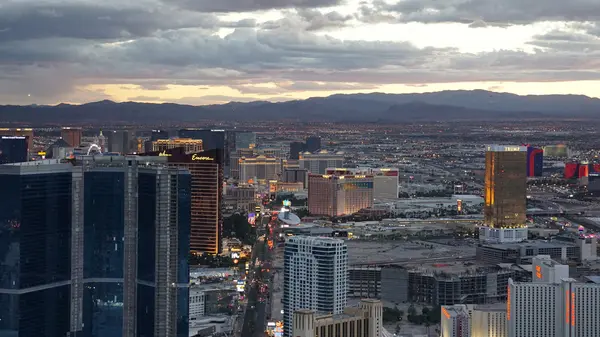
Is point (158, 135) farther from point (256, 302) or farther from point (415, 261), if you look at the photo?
point (256, 302)

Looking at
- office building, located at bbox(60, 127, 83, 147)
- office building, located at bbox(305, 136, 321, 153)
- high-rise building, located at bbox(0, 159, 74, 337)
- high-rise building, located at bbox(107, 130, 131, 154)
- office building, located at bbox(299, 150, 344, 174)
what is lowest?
office building, located at bbox(299, 150, 344, 174)

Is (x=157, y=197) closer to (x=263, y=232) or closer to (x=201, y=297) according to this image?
(x=201, y=297)

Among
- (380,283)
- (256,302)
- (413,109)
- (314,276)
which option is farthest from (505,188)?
(413,109)

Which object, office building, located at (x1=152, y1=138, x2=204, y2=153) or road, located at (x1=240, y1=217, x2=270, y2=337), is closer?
road, located at (x1=240, y1=217, x2=270, y2=337)

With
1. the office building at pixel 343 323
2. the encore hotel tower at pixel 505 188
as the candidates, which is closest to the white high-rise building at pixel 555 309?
the office building at pixel 343 323

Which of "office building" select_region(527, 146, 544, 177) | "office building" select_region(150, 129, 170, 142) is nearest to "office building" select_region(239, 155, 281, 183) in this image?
"office building" select_region(150, 129, 170, 142)

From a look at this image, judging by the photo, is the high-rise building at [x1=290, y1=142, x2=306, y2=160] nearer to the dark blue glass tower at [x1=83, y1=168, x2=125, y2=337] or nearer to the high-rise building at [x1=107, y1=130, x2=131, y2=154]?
the high-rise building at [x1=107, y1=130, x2=131, y2=154]
